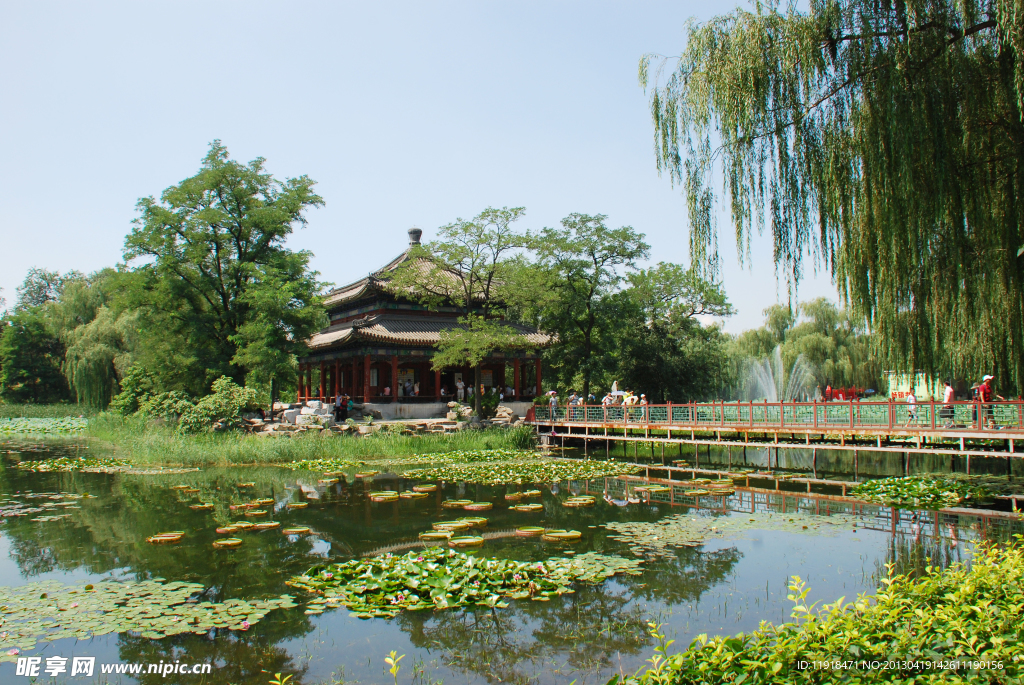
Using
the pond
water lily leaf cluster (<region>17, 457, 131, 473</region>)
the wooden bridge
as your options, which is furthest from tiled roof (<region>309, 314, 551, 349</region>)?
the pond

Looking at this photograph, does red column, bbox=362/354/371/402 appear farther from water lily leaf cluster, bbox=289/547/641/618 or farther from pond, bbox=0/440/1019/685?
water lily leaf cluster, bbox=289/547/641/618

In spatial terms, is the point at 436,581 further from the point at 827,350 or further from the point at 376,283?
the point at 827,350

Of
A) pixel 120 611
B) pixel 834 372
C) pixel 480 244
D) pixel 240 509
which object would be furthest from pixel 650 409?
pixel 834 372

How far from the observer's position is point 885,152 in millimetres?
6098

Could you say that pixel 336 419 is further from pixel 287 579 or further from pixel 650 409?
pixel 287 579

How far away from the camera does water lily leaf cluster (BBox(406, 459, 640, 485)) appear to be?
12.9m

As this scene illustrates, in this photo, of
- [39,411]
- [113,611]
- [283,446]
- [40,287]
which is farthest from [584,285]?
[40,287]

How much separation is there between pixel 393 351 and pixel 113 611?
59.5 feet

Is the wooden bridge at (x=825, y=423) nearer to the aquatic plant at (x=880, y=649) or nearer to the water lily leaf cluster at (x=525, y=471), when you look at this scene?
the water lily leaf cluster at (x=525, y=471)

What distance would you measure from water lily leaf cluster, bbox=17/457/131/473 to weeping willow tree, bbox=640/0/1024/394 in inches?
551

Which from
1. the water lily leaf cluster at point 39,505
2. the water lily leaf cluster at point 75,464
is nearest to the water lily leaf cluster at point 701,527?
the water lily leaf cluster at point 39,505

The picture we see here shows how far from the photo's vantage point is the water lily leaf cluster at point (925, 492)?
31.7 ft

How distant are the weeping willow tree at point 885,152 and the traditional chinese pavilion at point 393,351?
15.5 m

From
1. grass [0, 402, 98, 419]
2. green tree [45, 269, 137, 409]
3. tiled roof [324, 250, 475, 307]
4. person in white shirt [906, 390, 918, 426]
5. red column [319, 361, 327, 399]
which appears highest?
tiled roof [324, 250, 475, 307]
